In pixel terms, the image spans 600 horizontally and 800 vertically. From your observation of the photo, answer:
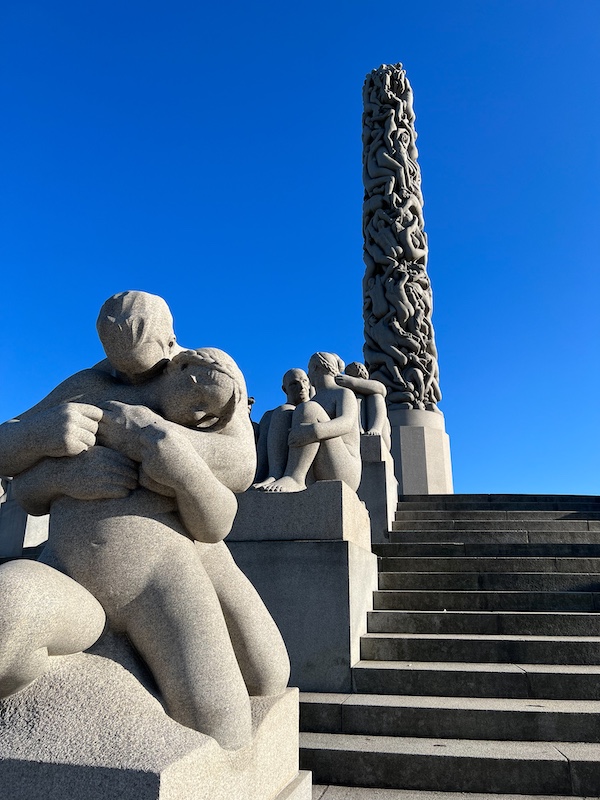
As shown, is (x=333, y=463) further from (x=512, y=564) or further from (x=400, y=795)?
(x=400, y=795)

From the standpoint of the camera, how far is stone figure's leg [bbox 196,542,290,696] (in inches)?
98.7

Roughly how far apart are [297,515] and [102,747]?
141 inches

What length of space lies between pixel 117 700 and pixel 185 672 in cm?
23

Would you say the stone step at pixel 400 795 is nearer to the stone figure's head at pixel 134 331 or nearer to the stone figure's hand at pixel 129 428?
the stone figure's hand at pixel 129 428

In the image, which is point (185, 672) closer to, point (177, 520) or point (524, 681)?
point (177, 520)

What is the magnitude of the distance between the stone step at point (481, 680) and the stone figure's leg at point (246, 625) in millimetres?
2403

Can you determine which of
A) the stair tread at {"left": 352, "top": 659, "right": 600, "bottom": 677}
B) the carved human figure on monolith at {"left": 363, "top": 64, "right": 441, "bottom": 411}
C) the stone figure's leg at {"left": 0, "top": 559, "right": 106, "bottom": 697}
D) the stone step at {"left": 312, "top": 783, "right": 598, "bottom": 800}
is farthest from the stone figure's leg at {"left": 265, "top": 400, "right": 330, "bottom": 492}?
the carved human figure on monolith at {"left": 363, "top": 64, "right": 441, "bottom": 411}

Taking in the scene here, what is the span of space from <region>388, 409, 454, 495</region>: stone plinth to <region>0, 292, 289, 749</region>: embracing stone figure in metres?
11.9

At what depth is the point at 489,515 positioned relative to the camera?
9.10 meters

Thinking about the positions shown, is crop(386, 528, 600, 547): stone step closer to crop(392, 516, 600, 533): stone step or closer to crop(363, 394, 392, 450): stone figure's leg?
crop(392, 516, 600, 533): stone step

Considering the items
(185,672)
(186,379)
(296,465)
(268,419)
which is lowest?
(185,672)

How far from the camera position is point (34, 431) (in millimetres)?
2336

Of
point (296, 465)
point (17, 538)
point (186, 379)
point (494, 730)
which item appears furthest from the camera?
point (17, 538)

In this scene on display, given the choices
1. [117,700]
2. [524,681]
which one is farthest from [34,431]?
[524,681]
